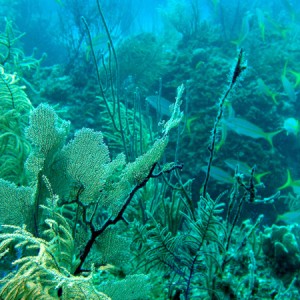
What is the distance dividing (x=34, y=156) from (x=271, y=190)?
5.47m

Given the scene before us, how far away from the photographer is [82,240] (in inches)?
84.5

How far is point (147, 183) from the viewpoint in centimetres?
402

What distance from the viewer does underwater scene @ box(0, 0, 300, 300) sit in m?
1.90

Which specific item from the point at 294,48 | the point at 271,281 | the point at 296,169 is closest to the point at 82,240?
the point at 271,281

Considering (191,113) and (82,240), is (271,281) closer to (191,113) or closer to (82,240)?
(82,240)

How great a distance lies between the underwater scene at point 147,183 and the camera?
1896 mm

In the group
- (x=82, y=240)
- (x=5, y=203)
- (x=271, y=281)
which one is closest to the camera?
(x=5, y=203)

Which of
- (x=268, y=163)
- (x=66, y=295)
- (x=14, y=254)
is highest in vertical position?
(x=268, y=163)

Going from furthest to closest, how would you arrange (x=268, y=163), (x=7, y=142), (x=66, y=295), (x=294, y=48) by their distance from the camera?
(x=294, y=48)
(x=268, y=163)
(x=7, y=142)
(x=66, y=295)

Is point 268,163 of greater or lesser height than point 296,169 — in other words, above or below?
below

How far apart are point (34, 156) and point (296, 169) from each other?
22.7 feet

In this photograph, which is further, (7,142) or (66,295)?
(7,142)

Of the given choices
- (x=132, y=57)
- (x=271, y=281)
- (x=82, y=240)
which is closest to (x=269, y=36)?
(x=132, y=57)

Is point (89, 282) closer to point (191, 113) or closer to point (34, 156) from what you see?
point (34, 156)
